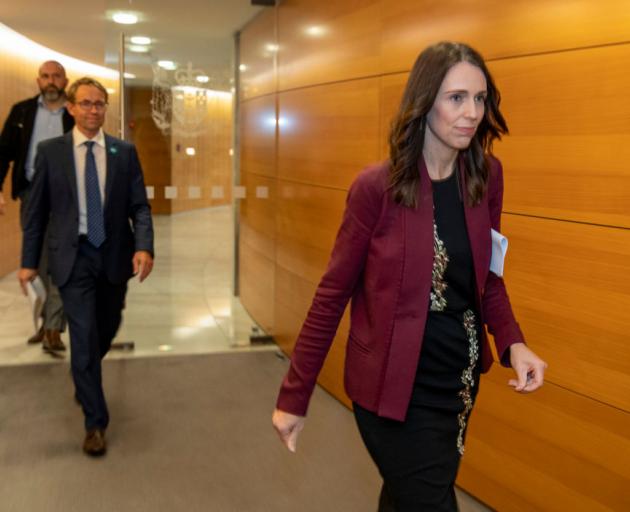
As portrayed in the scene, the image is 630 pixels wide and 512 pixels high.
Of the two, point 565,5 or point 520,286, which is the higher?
point 565,5

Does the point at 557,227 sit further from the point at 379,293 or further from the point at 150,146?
the point at 150,146

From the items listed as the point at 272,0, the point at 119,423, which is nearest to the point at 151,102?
the point at 272,0

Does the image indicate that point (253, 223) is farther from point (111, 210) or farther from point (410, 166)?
point (410, 166)

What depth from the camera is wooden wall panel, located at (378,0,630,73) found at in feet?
8.87

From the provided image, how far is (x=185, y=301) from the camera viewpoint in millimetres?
6141

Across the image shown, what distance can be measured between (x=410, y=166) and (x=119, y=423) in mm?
3031

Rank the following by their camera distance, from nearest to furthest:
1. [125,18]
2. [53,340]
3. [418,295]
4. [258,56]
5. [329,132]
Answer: [418,295]
[329,132]
[125,18]
[53,340]
[258,56]

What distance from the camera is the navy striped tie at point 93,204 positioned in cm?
391

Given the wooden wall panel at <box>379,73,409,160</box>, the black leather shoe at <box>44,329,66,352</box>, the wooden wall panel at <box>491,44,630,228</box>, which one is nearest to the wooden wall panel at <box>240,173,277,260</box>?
the black leather shoe at <box>44,329,66,352</box>

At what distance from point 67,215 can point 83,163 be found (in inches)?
11.1

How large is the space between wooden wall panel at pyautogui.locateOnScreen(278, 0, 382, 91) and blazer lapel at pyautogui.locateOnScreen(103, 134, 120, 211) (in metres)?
1.38

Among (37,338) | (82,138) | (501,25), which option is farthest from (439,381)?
(37,338)

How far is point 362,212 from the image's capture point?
195cm

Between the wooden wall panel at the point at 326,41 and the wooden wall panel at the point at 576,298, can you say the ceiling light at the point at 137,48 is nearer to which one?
the wooden wall panel at the point at 326,41
